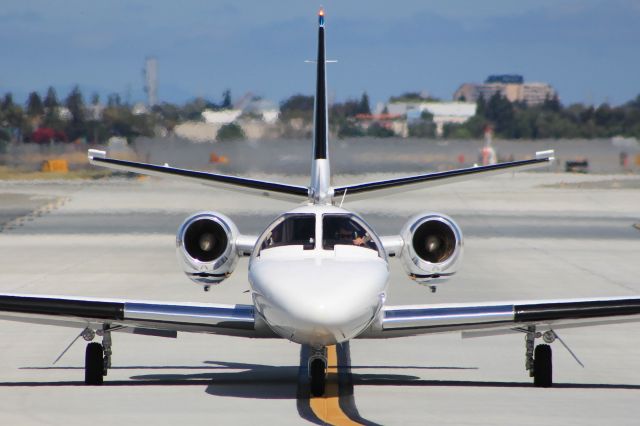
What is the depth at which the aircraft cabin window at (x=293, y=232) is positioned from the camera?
567 inches

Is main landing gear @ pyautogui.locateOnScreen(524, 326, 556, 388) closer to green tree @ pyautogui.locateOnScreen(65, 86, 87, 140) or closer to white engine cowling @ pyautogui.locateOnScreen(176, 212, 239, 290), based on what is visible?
white engine cowling @ pyautogui.locateOnScreen(176, 212, 239, 290)

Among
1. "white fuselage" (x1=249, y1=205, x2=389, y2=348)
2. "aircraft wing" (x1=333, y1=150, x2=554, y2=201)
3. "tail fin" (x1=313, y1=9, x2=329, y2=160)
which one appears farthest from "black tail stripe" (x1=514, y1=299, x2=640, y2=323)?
"tail fin" (x1=313, y1=9, x2=329, y2=160)

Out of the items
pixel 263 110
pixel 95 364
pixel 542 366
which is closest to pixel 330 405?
pixel 542 366

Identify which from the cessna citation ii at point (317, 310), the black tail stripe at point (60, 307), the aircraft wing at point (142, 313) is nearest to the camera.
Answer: the cessna citation ii at point (317, 310)

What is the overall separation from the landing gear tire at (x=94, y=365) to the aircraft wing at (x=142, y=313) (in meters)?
0.33

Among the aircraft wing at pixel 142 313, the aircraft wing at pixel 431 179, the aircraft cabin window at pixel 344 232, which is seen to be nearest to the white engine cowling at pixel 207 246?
the aircraft wing at pixel 142 313

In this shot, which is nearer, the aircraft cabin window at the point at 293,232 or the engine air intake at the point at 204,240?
the aircraft cabin window at the point at 293,232

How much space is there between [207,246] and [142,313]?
2491mm

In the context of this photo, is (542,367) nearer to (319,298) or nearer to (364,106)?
(319,298)

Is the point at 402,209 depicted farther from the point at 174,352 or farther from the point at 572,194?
the point at 174,352

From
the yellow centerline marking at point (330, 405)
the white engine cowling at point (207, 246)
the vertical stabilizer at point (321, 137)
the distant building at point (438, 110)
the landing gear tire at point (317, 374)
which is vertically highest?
the vertical stabilizer at point (321, 137)

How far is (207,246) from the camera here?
1672 centimetres

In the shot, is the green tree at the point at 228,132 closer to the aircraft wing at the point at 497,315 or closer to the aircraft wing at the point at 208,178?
the aircraft wing at the point at 208,178

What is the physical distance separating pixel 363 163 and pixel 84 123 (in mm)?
13155
